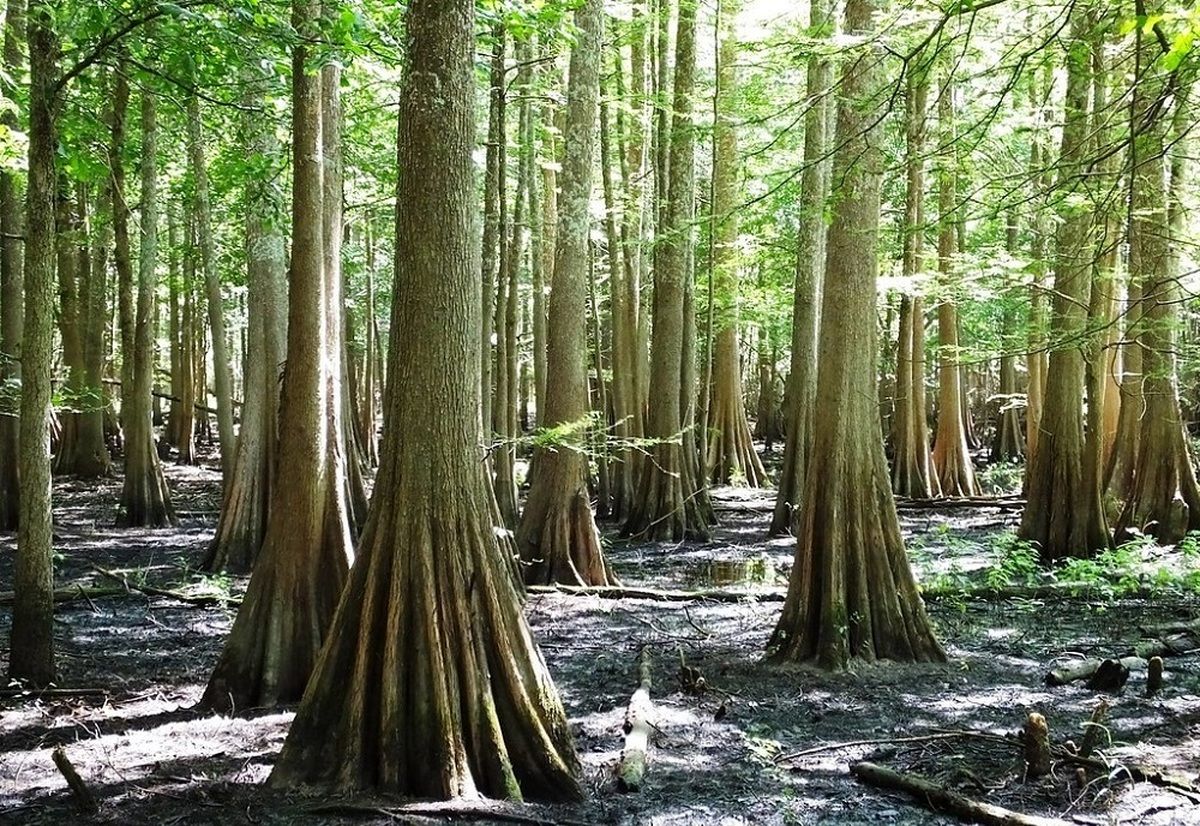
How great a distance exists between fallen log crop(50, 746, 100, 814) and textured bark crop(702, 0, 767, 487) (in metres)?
12.8

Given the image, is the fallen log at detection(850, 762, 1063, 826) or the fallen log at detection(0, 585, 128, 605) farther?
the fallen log at detection(0, 585, 128, 605)

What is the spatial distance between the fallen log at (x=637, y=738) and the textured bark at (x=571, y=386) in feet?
12.1

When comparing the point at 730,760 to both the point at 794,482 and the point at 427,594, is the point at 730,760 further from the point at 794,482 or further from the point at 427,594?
the point at 794,482

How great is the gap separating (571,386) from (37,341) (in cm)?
584

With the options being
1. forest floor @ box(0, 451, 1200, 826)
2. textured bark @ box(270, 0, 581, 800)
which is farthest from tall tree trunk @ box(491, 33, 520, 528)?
textured bark @ box(270, 0, 581, 800)

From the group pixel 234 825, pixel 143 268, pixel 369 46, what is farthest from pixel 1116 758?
pixel 143 268

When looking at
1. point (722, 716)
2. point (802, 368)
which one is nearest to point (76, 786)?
point (722, 716)

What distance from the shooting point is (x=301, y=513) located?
21.5 ft

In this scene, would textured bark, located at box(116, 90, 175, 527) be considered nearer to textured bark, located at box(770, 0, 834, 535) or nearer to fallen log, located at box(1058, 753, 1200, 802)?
textured bark, located at box(770, 0, 834, 535)

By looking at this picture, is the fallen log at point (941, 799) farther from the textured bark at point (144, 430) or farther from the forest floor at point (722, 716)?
the textured bark at point (144, 430)

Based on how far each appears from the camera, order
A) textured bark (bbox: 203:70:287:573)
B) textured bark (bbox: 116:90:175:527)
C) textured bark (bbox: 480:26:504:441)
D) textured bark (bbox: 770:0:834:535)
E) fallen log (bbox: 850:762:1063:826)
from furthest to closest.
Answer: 1. textured bark (bbox: 116:90:175:527)
2. textured bark (bbox: 770:0:834:535)
3. textured bark (bbox: 480:26:504:441)
4. textured bark (bbox: 203:70:287:573)
5. fallen log (bbox: 850:762:1063:826)

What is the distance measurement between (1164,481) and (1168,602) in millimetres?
3591

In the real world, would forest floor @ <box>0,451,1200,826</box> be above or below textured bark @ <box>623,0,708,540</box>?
below

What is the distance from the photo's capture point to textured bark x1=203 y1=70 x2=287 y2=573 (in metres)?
11.0
